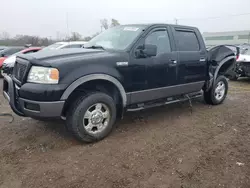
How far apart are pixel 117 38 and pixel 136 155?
2.26 metres

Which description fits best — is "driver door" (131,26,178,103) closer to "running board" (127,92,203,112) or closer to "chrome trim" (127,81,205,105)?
"chrome trim" (127,81,205,105)

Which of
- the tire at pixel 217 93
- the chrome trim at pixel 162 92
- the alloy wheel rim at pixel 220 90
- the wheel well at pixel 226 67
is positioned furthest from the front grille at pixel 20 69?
the wheel well at pixel 226 67

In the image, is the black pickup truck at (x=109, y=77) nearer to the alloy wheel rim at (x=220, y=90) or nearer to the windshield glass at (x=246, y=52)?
the alloy wheel rim at (x=220, y=90)

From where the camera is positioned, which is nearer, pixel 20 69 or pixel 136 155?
pixel 136 155

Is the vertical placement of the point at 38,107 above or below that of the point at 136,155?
above

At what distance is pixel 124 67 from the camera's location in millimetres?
4043

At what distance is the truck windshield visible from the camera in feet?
14.3

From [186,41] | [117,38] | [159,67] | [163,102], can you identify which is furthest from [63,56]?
[186,41]

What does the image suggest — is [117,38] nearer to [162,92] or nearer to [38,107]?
[162,92]

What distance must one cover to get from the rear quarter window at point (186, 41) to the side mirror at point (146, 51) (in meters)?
1.03

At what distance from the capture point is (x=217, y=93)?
20.4 feet

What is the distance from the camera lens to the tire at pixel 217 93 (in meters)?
6.02

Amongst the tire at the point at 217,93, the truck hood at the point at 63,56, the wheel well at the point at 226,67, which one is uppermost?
the truck hood at the point at 63,56

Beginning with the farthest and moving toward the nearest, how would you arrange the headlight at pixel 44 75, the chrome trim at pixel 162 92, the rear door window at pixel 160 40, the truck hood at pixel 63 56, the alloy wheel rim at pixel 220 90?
the alloy wheel rim at pixel 220 90
the rear door window at pixel 160 40
the chrome trim at pixel 162 92
the truck hood at pixel 63 56
the headlight at pixel 44 75
